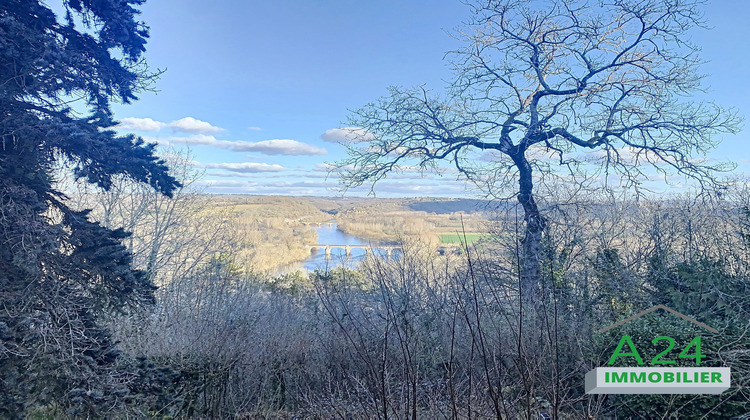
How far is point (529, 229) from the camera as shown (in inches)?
327

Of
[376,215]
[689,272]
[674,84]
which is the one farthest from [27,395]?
[376,215]

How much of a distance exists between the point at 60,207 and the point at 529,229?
8779 mm

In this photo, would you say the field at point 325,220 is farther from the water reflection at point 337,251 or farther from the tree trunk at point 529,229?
the tree trunk at point 529,229

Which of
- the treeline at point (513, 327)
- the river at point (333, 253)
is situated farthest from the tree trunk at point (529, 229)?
the river at point (333, 253)

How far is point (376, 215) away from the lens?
1853cm

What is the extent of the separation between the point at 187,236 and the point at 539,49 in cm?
1796

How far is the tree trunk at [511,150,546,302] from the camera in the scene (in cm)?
771

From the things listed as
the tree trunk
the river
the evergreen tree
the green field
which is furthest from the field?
the evergreen tree

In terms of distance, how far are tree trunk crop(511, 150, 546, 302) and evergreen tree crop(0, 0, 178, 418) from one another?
6.98 m

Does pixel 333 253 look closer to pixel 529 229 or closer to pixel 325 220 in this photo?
pixel 529 229

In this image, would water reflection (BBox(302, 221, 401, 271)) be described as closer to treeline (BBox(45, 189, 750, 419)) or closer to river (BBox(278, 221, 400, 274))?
river (BBox(278, 221, 400, 274))

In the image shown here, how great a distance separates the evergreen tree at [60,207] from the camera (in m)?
4.42

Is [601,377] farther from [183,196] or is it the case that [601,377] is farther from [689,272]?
[183,196]

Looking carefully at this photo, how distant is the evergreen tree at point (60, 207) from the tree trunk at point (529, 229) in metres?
6.98
